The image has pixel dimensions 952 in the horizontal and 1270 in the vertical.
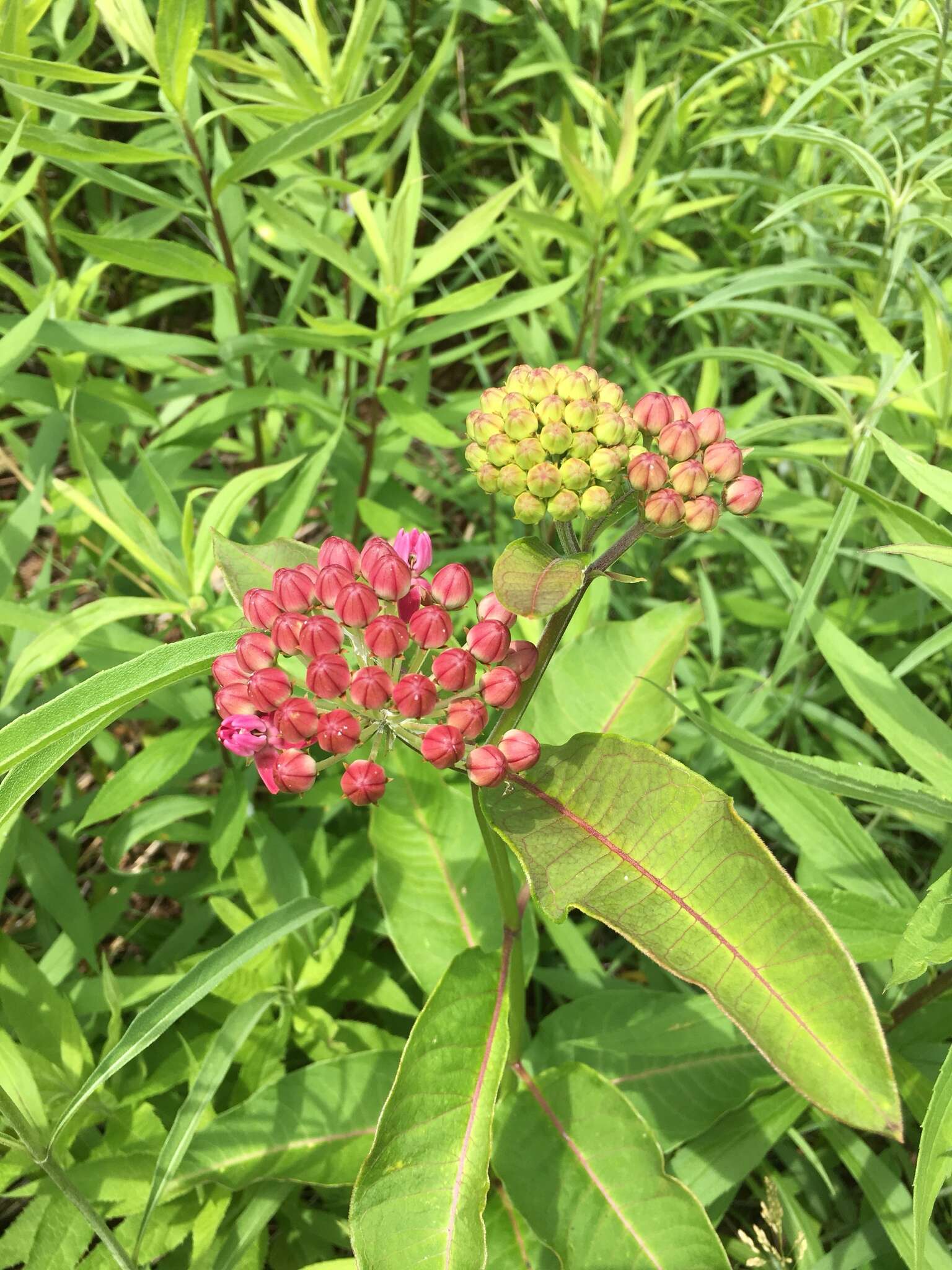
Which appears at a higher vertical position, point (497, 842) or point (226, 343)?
point (226, 343)

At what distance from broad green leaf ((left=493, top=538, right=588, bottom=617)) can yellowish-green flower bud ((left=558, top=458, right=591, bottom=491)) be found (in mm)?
206

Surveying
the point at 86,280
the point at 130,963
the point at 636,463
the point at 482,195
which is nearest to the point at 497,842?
the point at 636,463

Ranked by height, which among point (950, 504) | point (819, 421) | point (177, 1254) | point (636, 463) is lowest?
point (177, 1254)

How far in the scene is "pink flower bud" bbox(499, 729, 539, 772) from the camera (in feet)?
4.94

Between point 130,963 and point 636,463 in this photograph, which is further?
point 130,963

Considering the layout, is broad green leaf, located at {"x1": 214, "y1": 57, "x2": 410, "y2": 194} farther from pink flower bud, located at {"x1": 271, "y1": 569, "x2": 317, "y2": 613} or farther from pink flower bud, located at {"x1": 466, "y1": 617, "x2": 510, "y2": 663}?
pink flower bud, located at {"x1": 466, "y1": 617, "x2": 510, "y2": 663}

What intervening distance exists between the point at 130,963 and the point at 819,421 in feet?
8.14

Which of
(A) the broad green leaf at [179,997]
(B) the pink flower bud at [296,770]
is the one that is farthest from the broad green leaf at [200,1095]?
(B) the pink flower bud at [296,770]

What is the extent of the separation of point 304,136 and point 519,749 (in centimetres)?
173

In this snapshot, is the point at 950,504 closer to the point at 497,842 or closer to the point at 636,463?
the point at 636,463

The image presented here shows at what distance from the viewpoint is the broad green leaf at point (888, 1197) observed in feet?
6.39

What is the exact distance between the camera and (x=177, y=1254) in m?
2.25

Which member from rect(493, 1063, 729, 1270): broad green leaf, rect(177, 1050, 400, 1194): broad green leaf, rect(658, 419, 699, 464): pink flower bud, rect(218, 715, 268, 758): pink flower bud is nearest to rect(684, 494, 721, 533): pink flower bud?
rect(658, 419, 699, 464): pink flower bud

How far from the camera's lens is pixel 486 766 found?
57.6 inches
